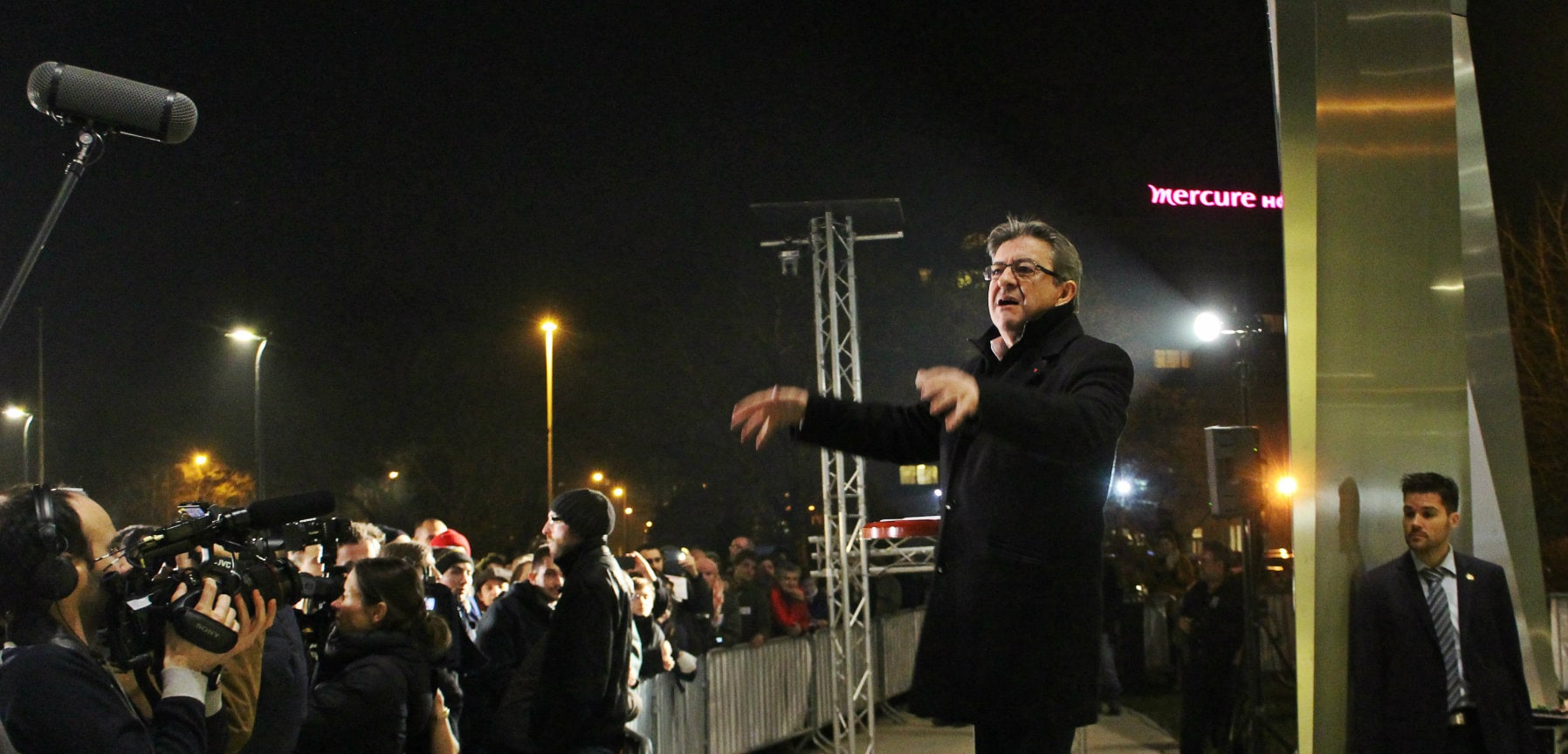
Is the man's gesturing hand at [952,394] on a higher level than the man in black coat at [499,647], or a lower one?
higher

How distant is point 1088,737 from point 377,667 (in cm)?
901

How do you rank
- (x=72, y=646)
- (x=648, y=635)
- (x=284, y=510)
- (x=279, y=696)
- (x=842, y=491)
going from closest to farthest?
(x=72, y=646)
(x=284, y=510)
(x=279, y=696)
(x=648, y=635)
(x=842, y=491)

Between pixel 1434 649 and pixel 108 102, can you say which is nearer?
pixel 108 102

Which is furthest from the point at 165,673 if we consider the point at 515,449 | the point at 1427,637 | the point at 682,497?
the point at 682,497

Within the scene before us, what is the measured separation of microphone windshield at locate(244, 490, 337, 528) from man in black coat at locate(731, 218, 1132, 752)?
138 cm

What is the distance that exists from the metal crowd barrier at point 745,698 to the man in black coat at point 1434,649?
4.12 m

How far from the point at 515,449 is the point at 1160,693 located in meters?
20.8

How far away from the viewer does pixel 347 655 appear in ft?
16.3

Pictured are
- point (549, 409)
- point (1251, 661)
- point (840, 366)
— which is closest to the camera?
point (1251, 661)

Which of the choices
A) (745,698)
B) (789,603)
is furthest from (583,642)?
(789,603)

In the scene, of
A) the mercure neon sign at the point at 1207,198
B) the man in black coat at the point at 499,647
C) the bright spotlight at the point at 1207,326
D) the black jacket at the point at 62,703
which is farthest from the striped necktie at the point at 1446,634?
the mercure neon sign at the point at 1207,198

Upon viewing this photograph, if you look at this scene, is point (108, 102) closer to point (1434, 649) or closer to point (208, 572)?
point (208, 572)

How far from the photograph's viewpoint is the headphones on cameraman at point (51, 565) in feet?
9.96

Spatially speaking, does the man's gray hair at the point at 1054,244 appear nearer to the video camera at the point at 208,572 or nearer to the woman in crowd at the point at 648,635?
the video camera at the point at 208,572
